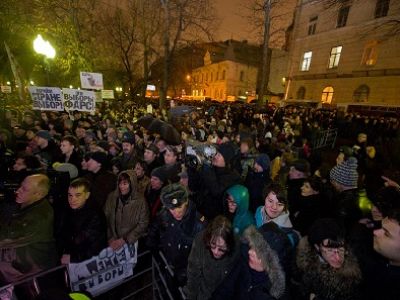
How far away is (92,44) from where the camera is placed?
62.3ft

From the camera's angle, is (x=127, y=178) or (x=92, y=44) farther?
(x=92, y=44)

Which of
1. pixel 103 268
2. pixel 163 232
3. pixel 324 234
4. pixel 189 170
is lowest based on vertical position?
pixel 103 268

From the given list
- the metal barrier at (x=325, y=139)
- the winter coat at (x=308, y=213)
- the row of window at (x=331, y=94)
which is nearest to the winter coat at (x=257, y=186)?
the winter coat at (x=308, y=213)

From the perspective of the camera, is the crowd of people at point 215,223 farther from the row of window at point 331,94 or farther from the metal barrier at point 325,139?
the row of window at point 331,94

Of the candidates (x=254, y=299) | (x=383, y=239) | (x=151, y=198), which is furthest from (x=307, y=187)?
(x=151, y=198)

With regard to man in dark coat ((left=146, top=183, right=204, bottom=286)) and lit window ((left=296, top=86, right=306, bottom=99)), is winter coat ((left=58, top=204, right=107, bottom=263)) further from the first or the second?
lit window ((left=296, top=86, right=306, bottom=99))

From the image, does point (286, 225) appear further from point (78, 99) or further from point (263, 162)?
point (78, 99)

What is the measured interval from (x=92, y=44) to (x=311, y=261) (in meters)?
21.5

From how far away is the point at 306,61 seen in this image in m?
31.3

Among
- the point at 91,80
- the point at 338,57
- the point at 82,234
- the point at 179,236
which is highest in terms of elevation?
the point at 338,57

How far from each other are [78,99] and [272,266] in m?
8.23

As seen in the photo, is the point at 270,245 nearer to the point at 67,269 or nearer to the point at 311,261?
the point at 311,261

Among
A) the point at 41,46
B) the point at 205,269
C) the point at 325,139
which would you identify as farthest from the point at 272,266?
the point at 325,139

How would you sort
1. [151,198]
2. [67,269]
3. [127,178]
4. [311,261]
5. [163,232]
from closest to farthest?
[311,261] < [67,269] < [163,232] < [127,178] < [151,198]
